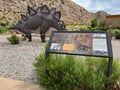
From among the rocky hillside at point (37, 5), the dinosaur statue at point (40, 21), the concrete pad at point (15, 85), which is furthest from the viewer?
the rocky hillside at point (37, 5)

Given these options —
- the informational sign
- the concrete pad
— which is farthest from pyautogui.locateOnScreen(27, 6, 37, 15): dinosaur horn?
the informational sign

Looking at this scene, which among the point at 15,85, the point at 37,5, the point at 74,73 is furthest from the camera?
the point at 37,5

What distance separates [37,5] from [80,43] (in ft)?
240

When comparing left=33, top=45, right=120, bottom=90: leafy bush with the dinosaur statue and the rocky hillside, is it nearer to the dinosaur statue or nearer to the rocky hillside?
the dinosaur statue

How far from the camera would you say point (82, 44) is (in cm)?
471

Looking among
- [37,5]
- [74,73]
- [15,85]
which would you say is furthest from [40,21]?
[37,5]

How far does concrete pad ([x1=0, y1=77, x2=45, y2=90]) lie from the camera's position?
503 cm

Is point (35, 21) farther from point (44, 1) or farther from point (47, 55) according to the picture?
point (44, 1)

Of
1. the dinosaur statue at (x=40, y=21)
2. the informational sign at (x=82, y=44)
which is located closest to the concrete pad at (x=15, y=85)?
the informational sign at (x=82, y=44)

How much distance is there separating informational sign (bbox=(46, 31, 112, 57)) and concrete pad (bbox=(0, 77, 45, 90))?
→ 3.23ft

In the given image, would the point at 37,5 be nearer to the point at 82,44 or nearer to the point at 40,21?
the point at 40,21

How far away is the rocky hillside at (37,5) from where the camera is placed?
54906 millimetres

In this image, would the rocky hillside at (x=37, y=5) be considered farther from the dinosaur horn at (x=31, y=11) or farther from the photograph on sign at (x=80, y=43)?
the photograph on sign at (x=80, y=43)

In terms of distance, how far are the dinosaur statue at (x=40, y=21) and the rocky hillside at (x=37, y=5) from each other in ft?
99.3
